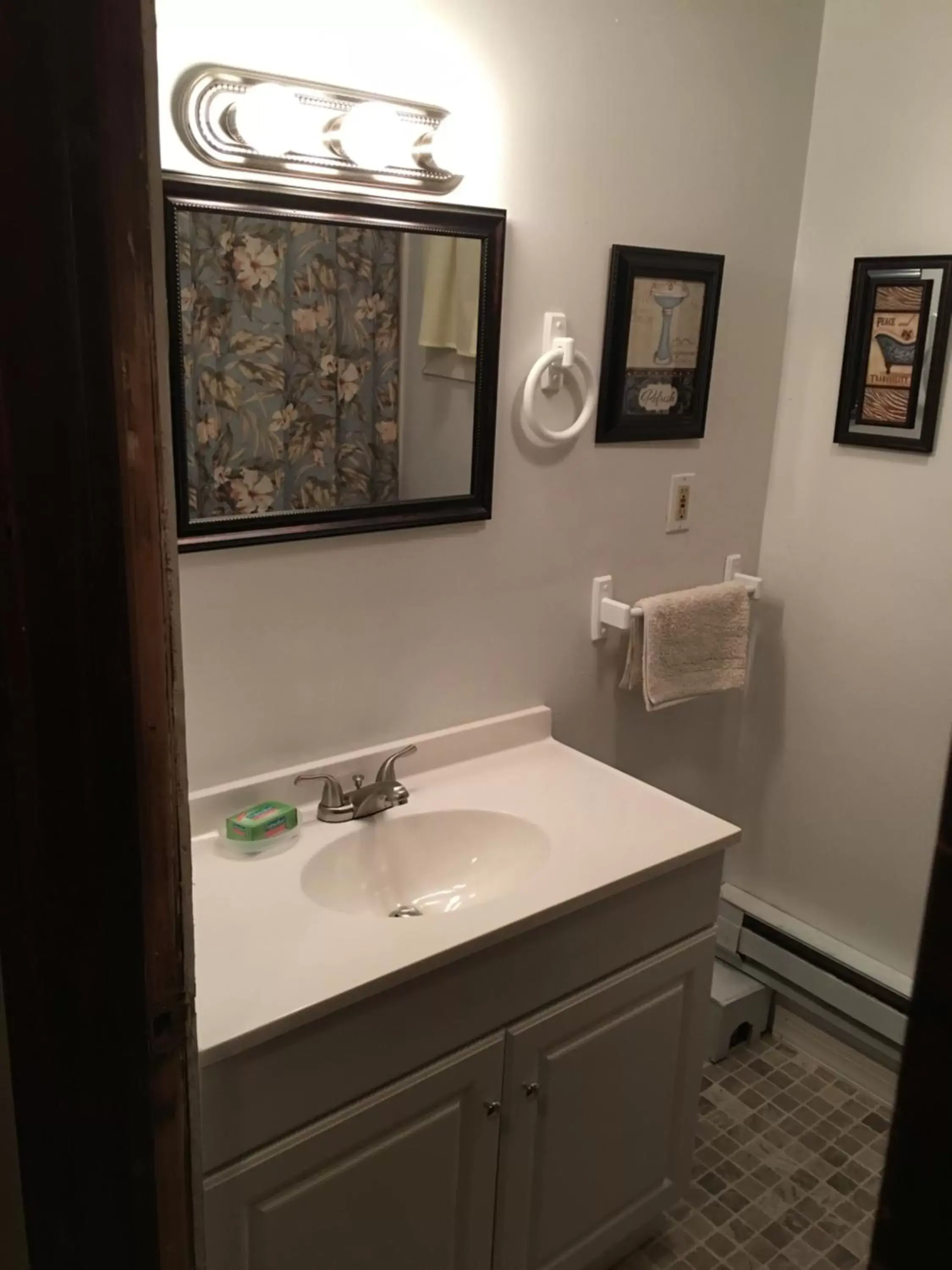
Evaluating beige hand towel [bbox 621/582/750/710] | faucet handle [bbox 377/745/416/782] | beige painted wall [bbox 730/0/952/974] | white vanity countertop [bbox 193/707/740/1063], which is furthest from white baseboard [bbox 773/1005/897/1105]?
faucet handle [bbox 377/745/416/782]

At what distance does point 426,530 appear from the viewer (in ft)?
5.82

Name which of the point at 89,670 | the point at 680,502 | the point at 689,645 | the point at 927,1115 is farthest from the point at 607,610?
the point at 927,1115

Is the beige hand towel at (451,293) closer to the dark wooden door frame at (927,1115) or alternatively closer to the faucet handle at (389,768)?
the faucet handle at (389,768)

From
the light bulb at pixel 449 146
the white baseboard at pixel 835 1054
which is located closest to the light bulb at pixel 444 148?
the light bulb at pixel 449 146

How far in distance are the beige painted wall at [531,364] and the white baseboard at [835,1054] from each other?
0.76 meters

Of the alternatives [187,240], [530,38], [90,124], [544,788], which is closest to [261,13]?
[187,240]

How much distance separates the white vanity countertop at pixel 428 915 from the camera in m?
1.23

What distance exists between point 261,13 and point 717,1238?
2192 millimetres

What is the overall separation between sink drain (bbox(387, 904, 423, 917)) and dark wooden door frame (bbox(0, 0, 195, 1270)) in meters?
0.92

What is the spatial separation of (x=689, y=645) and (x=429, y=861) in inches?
29.9

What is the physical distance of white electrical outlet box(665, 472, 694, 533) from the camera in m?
2.17

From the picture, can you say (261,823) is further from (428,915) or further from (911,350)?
(911,350)

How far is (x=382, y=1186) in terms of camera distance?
1383mm

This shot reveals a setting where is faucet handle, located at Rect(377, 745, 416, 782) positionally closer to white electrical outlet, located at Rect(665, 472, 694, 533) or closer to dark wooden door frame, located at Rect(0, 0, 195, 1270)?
white electrical outlet, located at Rect(665, 472, 694, 533)
